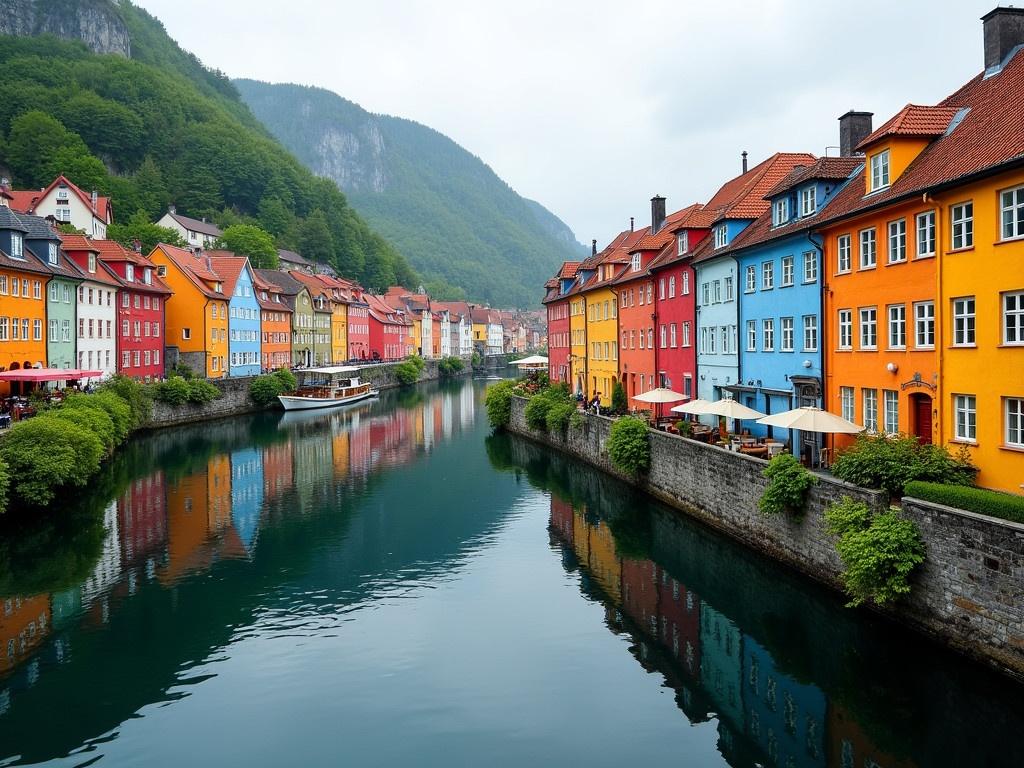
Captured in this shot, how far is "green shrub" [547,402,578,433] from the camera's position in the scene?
137 ft

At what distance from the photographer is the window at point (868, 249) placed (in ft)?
72.5

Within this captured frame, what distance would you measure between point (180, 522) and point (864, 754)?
2297 centimetres

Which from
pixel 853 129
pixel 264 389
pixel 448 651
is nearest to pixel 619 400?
pixel 853 129

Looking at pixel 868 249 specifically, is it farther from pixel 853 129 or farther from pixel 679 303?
pixel 679 303

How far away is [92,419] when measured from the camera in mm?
33531

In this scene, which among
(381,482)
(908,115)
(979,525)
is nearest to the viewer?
(979,525)

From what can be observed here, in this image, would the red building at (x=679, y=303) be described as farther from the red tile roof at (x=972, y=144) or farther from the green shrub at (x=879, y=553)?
the green shrub at (x=879, y=553)

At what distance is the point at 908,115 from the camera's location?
21.6 meters

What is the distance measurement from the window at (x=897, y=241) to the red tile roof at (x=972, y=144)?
69 centimetres

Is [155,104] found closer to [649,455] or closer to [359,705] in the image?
[649,455]

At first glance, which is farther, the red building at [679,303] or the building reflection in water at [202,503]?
the red building at [679,303]

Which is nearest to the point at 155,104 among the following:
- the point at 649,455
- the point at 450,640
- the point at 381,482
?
the point at 381,482

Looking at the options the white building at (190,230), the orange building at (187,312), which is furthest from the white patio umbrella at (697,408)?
the white building at (190,230)

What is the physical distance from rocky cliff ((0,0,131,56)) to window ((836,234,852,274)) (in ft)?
489
